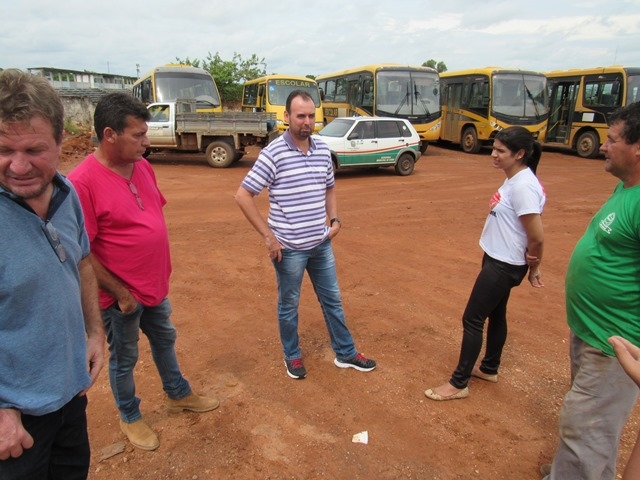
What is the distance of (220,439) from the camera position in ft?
8.63

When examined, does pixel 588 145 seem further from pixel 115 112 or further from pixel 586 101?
pixel 115 112

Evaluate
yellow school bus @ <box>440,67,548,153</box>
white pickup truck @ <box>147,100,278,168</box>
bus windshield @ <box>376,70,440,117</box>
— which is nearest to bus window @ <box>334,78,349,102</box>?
bus windshield @ <box>376,70,440,117</box>

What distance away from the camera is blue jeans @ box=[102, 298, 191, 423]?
7.75ft

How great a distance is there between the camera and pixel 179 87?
14.4 metres

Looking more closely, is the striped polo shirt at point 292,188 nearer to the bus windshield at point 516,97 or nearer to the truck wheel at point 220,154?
the truck wheel at point 220,154

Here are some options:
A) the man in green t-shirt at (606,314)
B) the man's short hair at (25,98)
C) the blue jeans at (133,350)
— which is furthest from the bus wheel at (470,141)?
the man's short hair at (25,98)

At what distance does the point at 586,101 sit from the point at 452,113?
4.61m

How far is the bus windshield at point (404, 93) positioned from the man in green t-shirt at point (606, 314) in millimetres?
13942

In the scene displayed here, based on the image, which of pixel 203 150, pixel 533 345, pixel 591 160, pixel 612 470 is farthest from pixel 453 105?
pixel 612 470

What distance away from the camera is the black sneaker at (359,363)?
331 cm

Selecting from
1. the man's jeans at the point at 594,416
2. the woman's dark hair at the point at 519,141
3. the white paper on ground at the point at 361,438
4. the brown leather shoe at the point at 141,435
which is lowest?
the white paper on ground at the point at 361,438

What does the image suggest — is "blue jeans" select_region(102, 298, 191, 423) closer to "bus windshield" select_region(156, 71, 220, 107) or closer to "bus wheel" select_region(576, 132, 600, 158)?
"bus windshield" select_region(156, 71, 220, 107)

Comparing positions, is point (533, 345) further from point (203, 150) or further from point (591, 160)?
point (591, 160)

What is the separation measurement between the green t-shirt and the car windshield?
9.65 meters
